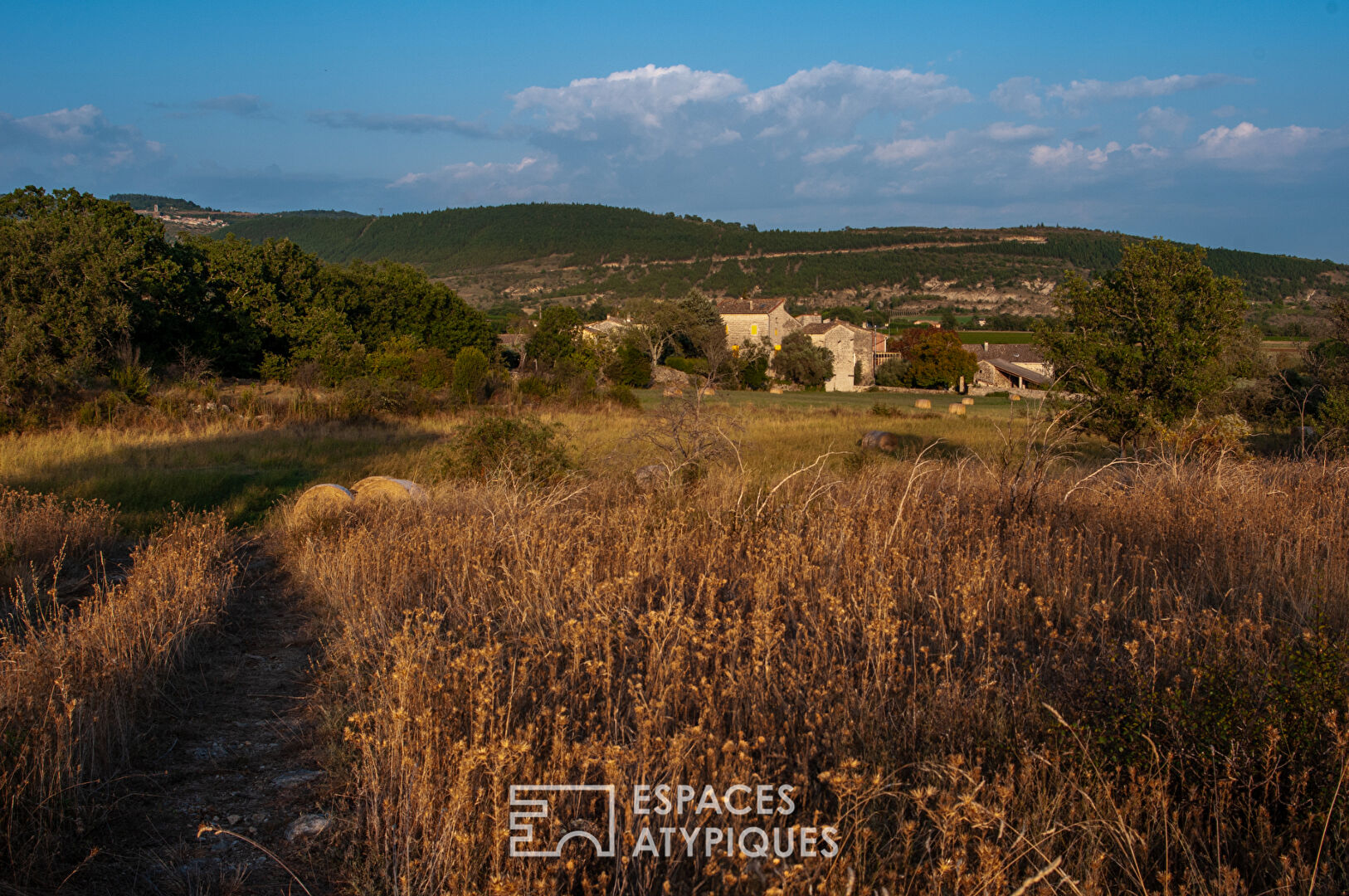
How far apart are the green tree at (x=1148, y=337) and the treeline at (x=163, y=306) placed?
852 inches

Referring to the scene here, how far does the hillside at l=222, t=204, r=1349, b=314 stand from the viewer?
4902 inches

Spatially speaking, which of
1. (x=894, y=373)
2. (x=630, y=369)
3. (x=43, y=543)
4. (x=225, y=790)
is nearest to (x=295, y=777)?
(x=225, y=790)

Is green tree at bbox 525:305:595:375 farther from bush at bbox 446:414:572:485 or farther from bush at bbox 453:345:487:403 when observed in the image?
bush at bbox 446:414:572:485

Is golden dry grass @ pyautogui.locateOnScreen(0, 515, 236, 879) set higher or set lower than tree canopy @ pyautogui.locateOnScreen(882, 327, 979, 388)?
higher

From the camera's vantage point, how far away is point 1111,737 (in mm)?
2939

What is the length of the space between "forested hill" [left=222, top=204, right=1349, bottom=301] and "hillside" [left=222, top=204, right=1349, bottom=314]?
12.9 inches

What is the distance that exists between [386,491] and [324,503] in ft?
2.19

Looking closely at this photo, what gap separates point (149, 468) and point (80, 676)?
10.5m

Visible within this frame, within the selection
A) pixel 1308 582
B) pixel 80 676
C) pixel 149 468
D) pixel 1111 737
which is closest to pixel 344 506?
pixel 80 676

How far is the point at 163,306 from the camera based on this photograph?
2484 cm

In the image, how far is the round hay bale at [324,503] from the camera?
27.1 ft

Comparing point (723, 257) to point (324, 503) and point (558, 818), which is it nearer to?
point (324, 503)

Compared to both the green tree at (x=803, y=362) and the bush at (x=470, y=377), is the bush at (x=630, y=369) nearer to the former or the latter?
the green tree at (x=803, y=362)

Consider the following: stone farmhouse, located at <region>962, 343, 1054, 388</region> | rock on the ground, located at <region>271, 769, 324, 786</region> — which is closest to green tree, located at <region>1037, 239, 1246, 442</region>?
rock on the ground, located at <region>271, 769, 324, 786</region>
